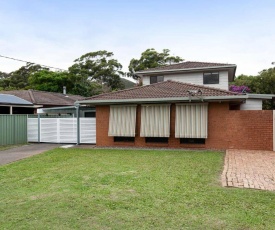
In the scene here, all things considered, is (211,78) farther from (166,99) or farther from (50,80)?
(50,80)

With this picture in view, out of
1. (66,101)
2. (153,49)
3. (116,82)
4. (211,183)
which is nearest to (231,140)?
(211,183)

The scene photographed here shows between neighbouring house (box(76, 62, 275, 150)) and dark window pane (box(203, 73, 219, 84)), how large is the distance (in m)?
4.06

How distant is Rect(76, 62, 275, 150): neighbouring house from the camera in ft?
38.9

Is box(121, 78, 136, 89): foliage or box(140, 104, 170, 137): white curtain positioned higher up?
box(121, 78, 136, 89): foliage

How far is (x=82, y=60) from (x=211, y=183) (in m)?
→ 47.2

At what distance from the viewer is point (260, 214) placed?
4422 millimetres

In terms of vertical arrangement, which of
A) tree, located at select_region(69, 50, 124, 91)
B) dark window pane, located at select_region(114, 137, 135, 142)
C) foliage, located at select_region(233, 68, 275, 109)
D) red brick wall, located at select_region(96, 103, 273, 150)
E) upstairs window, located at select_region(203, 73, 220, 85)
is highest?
tree, located at select_region(69, 50, 124, 91)

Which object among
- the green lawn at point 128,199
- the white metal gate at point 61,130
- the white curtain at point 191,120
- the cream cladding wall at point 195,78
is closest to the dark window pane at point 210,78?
the cream cladding wall at point 195,78

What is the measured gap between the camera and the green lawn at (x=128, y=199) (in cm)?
419

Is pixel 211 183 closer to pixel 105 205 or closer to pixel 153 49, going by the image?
pixel 105 205

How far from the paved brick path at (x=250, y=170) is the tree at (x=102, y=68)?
129 ft

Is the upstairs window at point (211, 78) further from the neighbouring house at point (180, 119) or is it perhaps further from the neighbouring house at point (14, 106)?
the neighbouring house at point (14, 106)

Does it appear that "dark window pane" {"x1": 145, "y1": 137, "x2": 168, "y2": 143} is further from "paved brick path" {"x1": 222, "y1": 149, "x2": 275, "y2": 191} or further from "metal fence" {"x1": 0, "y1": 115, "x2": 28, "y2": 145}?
"metal fence" {"x1": 0, "y1": 115, "x2": 28, "y2": 145}

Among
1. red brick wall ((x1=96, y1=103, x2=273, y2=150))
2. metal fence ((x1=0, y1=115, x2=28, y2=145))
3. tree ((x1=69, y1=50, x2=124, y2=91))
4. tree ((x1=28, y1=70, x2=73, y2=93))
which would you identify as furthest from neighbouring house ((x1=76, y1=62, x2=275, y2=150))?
tree ((x1=69, y1=50, x2=124, y2=91))
